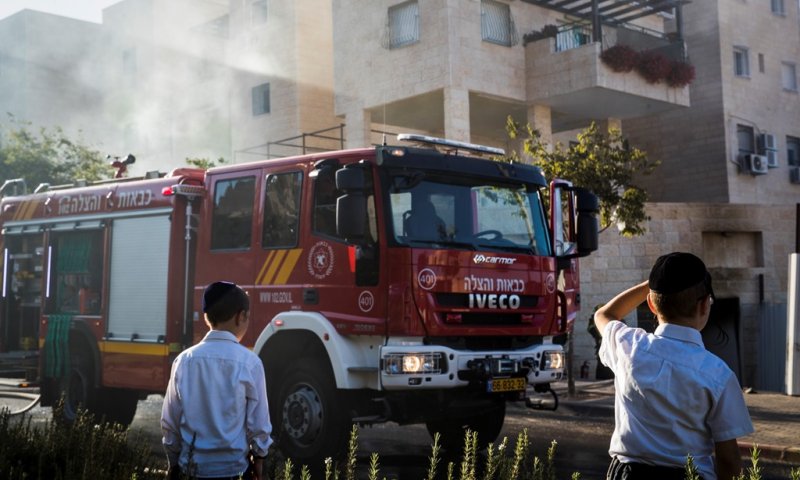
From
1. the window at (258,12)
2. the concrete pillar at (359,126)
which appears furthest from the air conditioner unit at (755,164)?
the window at (258,12)

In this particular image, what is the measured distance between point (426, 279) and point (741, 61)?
24256mm

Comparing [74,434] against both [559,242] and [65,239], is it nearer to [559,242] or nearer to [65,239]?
[559,242]

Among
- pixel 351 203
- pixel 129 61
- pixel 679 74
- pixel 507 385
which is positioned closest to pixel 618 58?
pixel 679 74

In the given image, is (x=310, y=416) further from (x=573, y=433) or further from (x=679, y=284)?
(x=679, y=284)

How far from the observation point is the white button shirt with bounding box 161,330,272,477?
3.98 meters

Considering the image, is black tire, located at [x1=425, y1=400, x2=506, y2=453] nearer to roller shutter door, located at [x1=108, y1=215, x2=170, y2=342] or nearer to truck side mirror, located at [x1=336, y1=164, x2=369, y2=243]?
truck side mirror, located at [x1=336, y1=164, x2=369, y2=243]

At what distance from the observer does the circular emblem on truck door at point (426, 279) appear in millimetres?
7934

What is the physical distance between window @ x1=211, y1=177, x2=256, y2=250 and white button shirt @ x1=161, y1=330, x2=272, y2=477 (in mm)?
5062

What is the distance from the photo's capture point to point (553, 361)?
8.81 metres

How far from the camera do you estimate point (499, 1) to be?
23250 mm

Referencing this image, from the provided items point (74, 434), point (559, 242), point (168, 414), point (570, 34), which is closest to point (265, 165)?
point (559, 242)

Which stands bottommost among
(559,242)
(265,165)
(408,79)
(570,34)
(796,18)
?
(559,242)

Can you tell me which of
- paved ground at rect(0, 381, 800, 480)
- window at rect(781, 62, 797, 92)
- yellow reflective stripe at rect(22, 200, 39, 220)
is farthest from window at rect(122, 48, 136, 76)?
yellow reflective stripe at rect(22, 200, 39, 220)

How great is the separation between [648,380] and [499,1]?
2117cm
